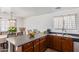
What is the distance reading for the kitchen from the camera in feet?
3.58

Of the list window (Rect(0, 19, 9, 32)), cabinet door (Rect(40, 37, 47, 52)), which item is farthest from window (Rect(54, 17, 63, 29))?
window (Rect(0, 19, 9, 32))

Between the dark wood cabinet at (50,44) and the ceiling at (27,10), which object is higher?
the ceiling at (27,10)

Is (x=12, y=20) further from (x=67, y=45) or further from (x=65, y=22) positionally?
(x=67, y=45)

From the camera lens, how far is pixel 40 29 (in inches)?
46.4

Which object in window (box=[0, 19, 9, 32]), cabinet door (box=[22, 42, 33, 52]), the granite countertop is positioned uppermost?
window (box=[0, 19, 9, 32])

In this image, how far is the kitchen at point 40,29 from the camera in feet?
3.58

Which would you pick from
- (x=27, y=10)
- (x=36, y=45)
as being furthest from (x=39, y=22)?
(x=36, y=45)

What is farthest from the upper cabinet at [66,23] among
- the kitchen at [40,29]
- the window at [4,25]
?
the window at [4,25]

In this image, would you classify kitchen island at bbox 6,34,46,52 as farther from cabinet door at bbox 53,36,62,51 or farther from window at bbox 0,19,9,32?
cabinet door at bbox 53,36,62,51

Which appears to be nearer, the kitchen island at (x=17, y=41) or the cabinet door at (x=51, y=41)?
the kitchen island at (x=17, y=41)

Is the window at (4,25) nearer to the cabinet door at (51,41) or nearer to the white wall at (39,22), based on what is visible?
the white wall at (39,22)
